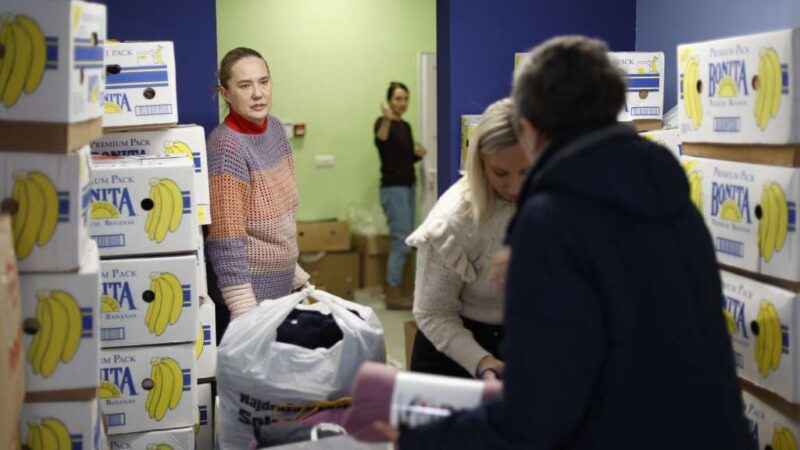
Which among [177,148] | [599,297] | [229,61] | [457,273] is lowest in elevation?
[457,273]

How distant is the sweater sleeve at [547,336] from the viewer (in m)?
1.33

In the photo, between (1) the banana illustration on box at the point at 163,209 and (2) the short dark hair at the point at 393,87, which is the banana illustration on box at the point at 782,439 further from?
(2) the short dark hair at the point at 393,87

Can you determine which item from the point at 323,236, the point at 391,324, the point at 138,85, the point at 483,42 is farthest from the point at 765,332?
the point at 323,236

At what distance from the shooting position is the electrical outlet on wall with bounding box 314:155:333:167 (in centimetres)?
743

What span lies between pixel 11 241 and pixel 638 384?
1275mm

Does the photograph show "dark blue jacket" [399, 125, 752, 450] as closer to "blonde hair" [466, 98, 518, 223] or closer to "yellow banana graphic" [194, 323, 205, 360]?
"blonde hair" [466, 98, 518, 223]

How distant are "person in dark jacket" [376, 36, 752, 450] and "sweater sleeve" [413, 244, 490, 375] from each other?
2.40ft

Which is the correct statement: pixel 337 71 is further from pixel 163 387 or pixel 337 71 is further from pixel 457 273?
pixel 457 273

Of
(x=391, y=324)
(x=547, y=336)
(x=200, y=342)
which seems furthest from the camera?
(x=391, y=324)

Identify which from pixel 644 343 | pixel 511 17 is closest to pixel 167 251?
pixel 644 343

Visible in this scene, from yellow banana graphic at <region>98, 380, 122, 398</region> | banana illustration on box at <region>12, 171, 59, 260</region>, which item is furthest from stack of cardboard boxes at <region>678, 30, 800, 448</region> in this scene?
yellow banana graphic at <region>98, 380, 122, 398</region>

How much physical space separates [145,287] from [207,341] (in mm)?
579

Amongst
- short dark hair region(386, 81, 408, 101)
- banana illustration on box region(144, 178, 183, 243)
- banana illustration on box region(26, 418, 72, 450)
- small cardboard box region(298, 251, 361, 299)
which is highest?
short dark hair region(386, 81, 408, 101)

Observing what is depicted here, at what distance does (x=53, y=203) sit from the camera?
2021 millimetres
